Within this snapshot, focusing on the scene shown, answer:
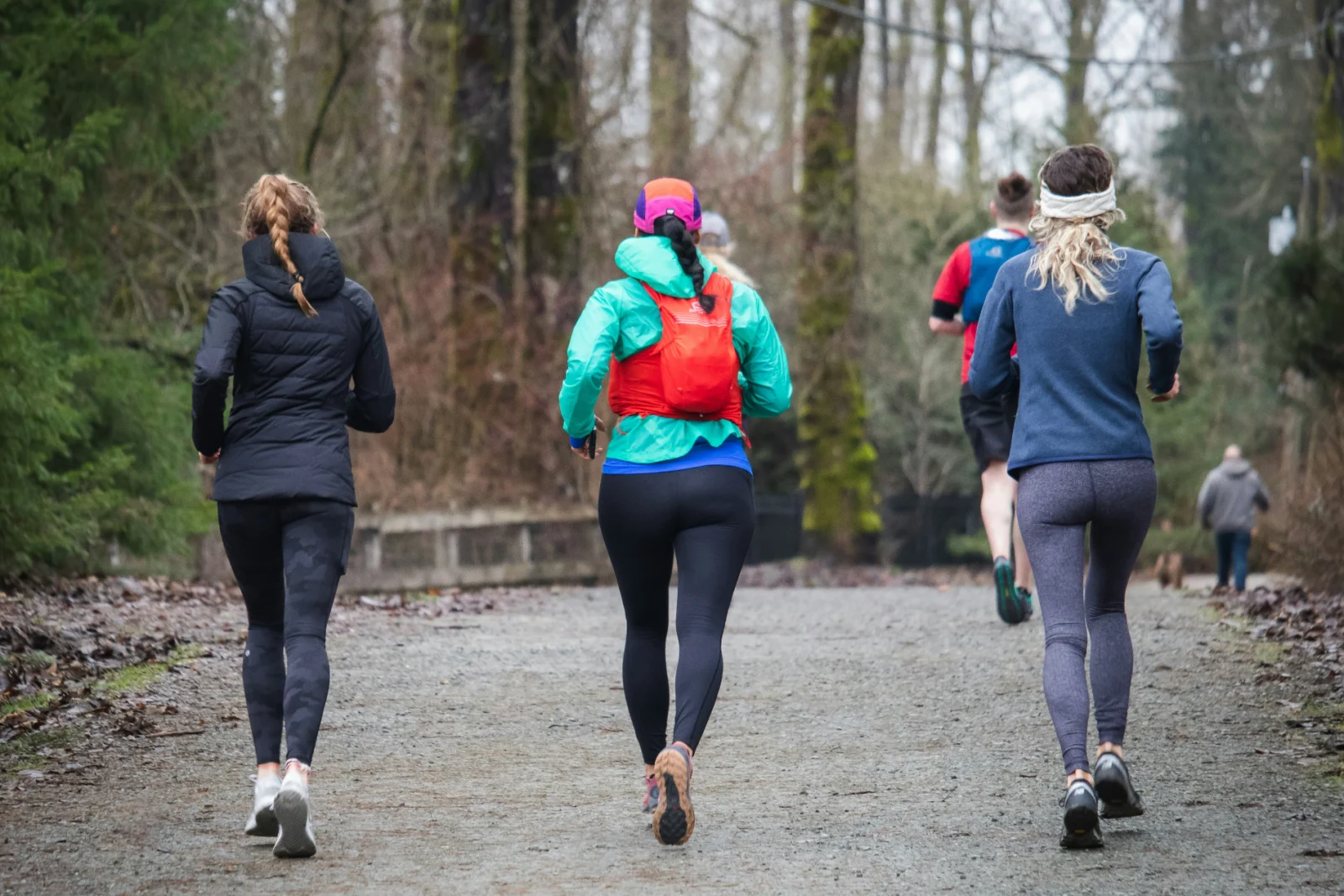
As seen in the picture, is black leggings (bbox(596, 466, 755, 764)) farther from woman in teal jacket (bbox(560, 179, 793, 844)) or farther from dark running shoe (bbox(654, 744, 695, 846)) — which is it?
dark running shoe (bbox(654, 744, 695, 846))

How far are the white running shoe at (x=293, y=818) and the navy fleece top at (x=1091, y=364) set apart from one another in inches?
92.0

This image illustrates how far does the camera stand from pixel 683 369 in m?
5.27

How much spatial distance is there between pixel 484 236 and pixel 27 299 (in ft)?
27.4

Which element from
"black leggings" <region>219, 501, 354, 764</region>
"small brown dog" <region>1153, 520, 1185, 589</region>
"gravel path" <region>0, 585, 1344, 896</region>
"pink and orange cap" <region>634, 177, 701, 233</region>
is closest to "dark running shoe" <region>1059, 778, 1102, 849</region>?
"gravel path" <region>0, 585, 1344, 896</region>

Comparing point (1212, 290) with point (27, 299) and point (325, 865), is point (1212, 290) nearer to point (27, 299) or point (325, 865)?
point (27, 299)

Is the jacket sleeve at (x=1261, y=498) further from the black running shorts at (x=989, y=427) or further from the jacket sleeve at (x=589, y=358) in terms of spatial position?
the jacket sleeve at (x=589, y=358)

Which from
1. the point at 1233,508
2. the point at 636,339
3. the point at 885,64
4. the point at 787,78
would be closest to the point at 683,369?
the point at 636,339

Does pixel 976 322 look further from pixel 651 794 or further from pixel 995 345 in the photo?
pixel 651 794

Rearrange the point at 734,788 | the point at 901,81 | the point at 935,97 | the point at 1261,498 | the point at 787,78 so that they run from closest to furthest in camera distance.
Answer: the point at 734,788 → the point at 1261,498 → the point at 787,78 → the point at 935,97 → the point at 901,81

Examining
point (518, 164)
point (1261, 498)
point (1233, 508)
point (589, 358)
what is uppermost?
point (518, 164)

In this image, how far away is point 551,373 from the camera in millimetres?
17266

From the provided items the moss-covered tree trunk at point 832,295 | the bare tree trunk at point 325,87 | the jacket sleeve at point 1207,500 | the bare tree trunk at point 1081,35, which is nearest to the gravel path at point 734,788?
the jacket sleeve at point 1207,500

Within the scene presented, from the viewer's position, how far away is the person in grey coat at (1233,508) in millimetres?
18984

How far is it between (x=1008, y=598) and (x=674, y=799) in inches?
198
